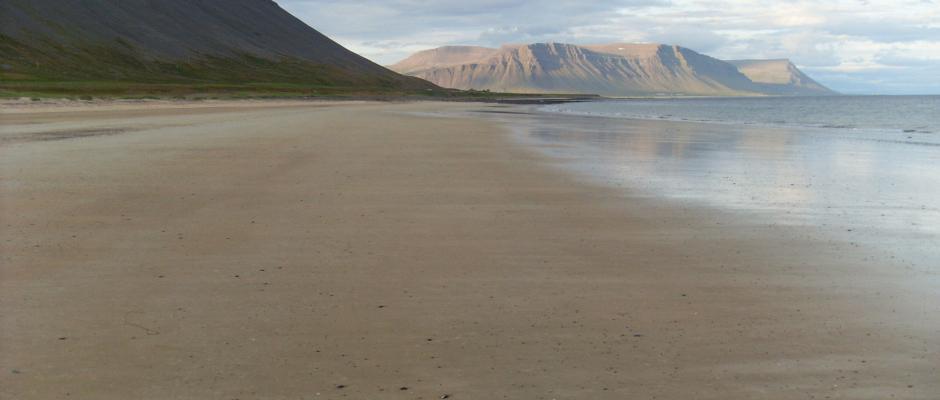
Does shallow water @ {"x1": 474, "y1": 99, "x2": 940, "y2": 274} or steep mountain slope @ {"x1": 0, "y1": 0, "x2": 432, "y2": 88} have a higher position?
steep mountain slope @ {"x1": 0, "y1": 0, "x2": 432, "y2": 88}

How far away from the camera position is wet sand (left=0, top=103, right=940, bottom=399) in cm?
470

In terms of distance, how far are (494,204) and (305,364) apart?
6.97 m

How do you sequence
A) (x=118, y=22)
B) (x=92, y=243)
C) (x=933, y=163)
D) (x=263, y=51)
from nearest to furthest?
(x=92, y=243) < (x=933, y=163) < (x=118, y=22) < (x=263, y=51)

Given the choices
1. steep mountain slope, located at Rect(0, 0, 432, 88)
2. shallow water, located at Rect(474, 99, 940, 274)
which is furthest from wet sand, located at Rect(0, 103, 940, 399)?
steep mountain slope, located at Rect(0, 0, 432, 88)

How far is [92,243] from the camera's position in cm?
845

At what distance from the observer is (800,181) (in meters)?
15.3

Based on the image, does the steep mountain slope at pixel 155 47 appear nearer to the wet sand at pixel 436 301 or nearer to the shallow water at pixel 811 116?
the shallow water at pixel 811 116

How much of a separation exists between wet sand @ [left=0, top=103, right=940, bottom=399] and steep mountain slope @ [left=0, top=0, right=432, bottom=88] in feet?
304

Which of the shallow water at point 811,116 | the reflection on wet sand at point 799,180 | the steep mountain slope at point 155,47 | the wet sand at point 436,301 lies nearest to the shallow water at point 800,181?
the reflection on wet sand at point 799,180

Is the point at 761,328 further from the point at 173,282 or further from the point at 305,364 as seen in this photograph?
the point at 173,282

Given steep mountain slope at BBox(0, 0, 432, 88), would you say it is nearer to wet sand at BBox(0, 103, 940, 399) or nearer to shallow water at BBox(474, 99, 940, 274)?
shallow water at BBox(474, 99, 940, 274)

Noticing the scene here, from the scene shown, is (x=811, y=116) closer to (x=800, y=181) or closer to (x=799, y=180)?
(x=799, y=180)

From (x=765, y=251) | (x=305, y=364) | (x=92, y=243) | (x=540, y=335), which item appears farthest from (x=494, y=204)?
(x=305, y=364)

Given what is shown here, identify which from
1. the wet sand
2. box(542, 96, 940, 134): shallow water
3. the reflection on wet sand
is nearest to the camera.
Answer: the wet sand
